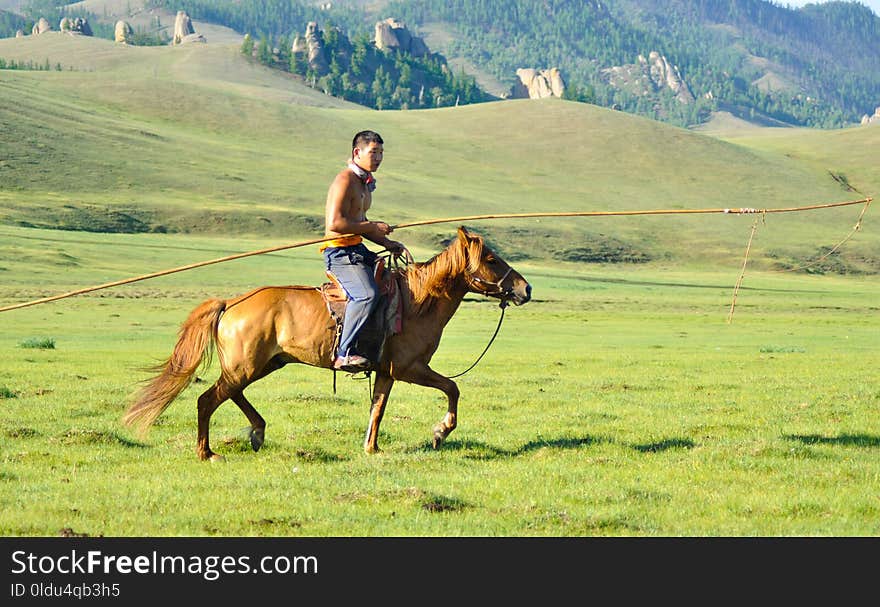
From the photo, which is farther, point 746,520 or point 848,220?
point 848,220

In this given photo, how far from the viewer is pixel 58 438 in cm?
1139

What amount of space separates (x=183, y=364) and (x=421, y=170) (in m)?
103

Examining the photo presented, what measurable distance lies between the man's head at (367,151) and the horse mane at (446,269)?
1.22m

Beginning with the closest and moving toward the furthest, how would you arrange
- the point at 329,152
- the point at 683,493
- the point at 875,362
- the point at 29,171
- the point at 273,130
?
the point at 683,493, the point at 875,362, the point at 29,171, the point at 329,152, the point at 273,130

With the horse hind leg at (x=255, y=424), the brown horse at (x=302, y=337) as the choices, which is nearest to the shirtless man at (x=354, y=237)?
the brown horse at (x=302, y=337)

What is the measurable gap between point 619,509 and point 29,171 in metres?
79.6

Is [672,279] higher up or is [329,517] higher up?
[329,517]


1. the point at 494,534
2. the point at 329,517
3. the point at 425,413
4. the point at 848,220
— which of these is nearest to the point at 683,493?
the point at 494,534

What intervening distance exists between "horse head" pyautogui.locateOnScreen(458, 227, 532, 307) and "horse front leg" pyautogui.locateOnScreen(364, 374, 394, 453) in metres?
1.34

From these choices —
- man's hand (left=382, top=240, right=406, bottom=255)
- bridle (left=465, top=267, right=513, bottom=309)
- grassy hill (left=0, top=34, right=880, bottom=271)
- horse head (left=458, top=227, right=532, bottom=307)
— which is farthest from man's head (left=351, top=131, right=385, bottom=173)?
grassy hill (left=0, top=34, right=880, bottom=271)

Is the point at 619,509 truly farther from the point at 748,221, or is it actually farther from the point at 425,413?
the point at 748,221

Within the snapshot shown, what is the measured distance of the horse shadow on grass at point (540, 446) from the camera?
11086 millimetres

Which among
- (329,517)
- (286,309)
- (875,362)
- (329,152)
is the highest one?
(286,309)

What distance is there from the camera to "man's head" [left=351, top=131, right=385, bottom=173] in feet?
35.2
